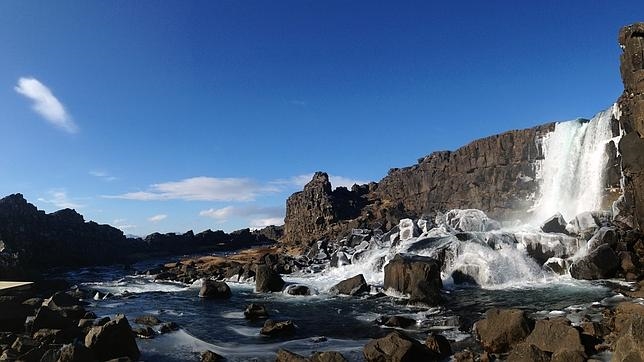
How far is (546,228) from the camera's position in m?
39.8

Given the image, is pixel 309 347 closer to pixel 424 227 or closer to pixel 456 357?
pixel 456 357

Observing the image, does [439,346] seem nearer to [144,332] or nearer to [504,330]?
[504,330]

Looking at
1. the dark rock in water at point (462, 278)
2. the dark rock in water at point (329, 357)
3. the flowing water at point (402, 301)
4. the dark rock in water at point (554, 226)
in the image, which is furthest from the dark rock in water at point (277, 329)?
the dark rock in water at point (554, 226)

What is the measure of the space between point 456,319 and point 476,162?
61016mm

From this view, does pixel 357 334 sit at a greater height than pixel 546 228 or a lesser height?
lesser

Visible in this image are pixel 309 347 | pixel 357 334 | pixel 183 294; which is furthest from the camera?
pixel 183 294

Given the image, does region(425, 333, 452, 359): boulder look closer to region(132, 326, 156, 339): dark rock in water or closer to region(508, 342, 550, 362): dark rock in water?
region(508, 342, 550, 362): dark rock in water

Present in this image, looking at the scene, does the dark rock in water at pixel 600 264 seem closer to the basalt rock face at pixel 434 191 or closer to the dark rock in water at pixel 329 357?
the dark rock in water at pixel 329 357

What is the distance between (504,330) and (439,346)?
2.51 meters

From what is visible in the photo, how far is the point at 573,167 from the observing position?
179 ft

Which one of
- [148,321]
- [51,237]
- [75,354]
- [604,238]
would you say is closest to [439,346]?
[75,354]

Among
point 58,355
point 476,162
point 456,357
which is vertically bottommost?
point 456,357

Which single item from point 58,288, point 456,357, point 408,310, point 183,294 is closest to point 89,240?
point 58,288

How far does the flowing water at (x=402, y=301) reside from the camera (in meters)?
20.4
